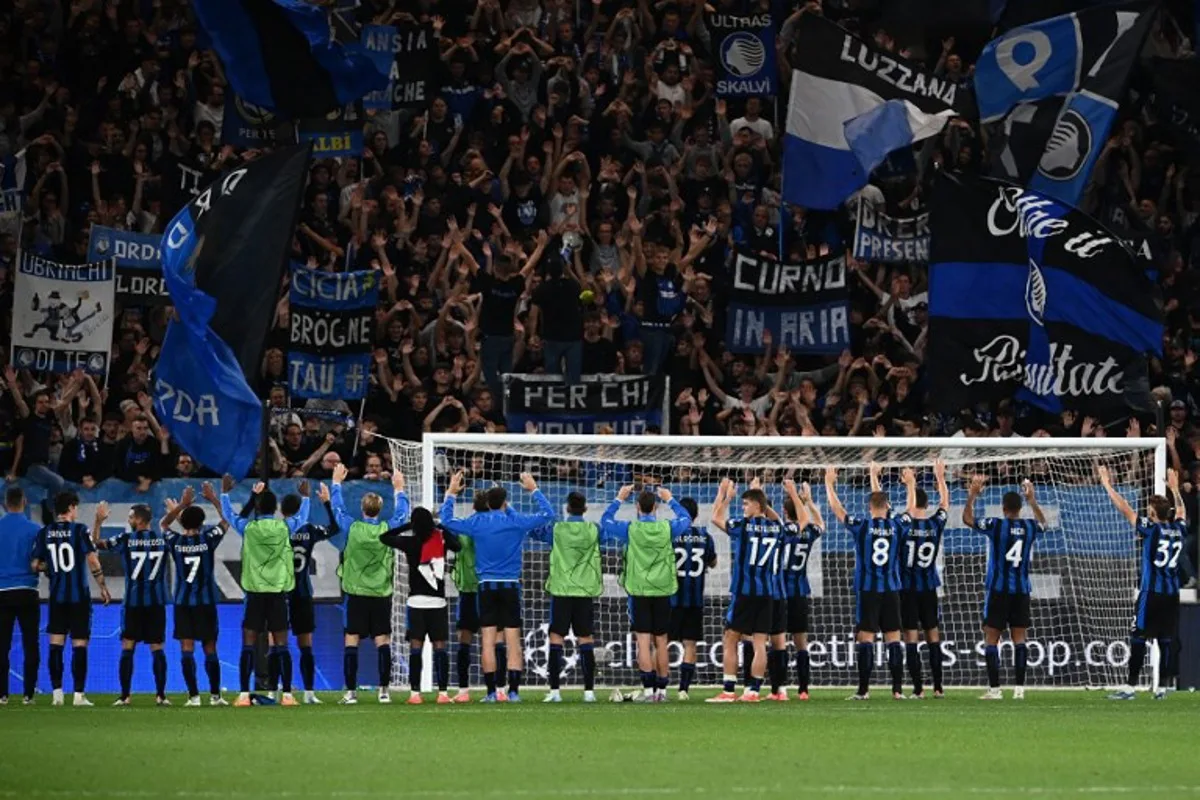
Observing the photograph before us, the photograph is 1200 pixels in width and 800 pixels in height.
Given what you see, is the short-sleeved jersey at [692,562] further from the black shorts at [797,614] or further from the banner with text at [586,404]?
the banner with text at [586,404]

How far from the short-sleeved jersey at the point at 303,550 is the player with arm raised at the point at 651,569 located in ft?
9.27

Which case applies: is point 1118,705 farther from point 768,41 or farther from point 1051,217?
point 768,41

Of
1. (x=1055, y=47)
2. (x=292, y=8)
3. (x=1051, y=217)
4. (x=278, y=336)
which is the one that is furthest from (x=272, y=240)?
(x=1055, y=47)

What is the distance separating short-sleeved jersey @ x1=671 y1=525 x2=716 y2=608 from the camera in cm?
2277

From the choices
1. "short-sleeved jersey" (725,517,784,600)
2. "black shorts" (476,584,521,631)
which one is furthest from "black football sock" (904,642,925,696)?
"black shorts" (476,584,521,631)

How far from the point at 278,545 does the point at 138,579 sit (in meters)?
1.46

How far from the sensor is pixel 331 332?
80.7 feet

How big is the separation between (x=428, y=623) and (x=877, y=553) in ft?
14.6

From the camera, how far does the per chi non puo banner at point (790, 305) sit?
27000 mm

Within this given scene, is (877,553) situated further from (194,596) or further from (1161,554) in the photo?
(194,596)

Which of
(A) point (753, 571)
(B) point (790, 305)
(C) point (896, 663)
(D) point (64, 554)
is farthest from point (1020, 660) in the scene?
(D) point (64, 554)

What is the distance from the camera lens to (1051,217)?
2434 centimetres

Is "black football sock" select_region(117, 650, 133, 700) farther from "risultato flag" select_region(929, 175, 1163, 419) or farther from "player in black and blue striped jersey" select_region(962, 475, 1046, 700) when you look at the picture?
"risultato flag" select_region(929, 175, 1163, 419)

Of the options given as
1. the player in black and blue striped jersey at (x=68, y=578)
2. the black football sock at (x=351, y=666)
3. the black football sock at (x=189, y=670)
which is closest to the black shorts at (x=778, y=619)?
the black football sock at (x=351, y=666)
